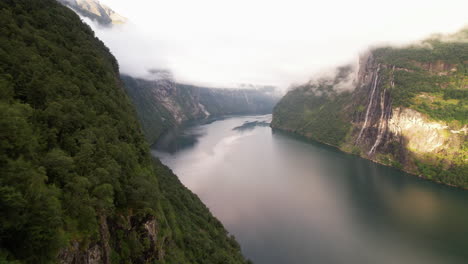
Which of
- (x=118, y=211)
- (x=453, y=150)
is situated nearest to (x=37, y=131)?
(x=118, y=211)

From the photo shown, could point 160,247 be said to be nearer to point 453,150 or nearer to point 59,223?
point 59,223

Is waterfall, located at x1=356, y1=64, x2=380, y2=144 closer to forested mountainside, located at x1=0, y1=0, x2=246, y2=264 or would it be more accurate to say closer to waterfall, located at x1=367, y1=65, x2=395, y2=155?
waterfall, located at x1=367, y1=65, x2=395, y2=155

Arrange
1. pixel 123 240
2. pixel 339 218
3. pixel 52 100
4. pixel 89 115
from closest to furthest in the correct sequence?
pixel 123 240
pixel 52 100
pixel 89 115
pixel 339 218

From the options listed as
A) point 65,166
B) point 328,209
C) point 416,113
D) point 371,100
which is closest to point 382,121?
point 416,113

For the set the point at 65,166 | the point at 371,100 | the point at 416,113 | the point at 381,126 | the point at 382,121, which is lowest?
the point at 381,126

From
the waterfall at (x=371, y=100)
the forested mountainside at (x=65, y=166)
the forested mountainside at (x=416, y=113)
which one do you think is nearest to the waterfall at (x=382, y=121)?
the forested mountainside at (x=416, y=113)

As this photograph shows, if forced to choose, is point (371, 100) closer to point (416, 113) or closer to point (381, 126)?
point (381, 126)

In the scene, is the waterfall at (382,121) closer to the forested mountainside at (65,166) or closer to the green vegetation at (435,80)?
the green vegetation at (435,80)

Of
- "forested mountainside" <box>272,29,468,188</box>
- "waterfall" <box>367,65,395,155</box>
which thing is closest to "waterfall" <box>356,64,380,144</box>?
"forested mountainside" <box>272,29,468,188</box>
